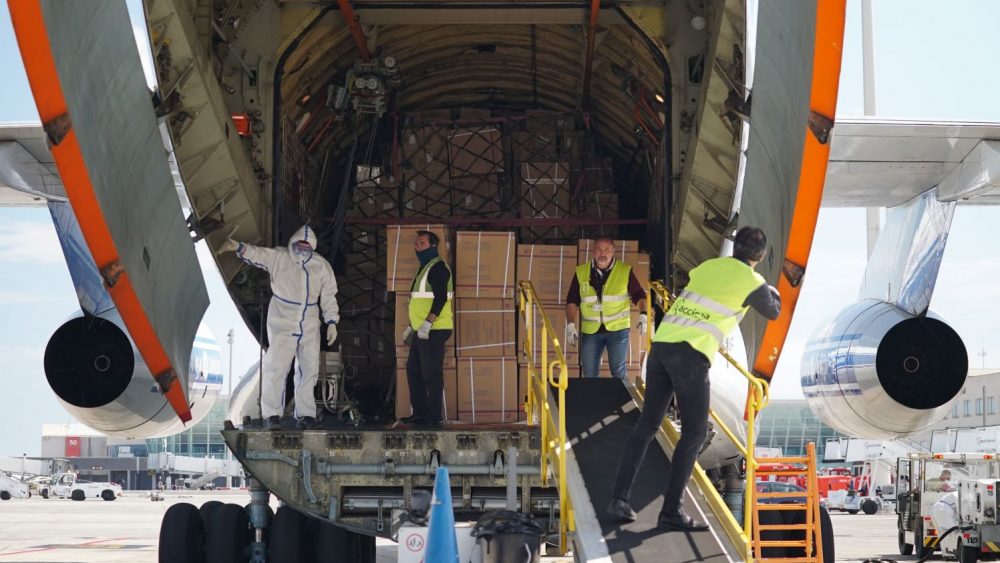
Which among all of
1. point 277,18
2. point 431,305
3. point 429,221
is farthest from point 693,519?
point 277,18

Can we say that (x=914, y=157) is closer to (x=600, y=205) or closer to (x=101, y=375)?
(x=600, y=205)

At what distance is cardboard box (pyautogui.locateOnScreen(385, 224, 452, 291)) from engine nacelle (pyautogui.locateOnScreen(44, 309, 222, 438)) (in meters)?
1.85

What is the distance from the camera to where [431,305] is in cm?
849

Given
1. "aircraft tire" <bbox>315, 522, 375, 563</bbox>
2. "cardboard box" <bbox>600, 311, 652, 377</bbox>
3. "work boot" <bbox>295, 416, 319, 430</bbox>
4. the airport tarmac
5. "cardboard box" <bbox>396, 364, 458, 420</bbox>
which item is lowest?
the airport tarmac

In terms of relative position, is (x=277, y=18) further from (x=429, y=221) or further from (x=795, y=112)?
(x=795, y=112)

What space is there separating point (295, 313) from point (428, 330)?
985 mm

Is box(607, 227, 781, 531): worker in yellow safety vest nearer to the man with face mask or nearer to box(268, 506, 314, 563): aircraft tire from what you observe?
box(268, 506, 314, 563): aircraft tire

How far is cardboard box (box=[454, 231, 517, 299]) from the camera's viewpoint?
29.4ft

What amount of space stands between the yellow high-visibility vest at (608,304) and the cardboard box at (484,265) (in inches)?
25.3

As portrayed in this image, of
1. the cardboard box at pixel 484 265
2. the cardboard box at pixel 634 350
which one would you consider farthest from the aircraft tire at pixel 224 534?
the cardboard box at pixel 634 350

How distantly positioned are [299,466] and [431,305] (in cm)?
154

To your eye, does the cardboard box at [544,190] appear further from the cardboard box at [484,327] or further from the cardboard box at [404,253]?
the cardboard box at [484,327]

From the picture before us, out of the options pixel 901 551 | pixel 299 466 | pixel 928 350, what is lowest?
pixel 901 551

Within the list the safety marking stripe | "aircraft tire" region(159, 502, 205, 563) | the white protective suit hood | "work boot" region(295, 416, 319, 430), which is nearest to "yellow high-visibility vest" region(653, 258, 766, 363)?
the safety marking stripe
